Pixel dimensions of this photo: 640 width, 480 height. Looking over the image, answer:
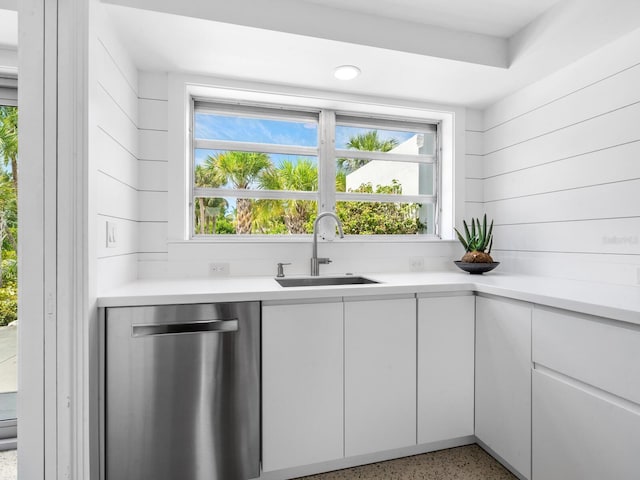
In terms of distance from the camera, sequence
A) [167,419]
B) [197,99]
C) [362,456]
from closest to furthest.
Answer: [167,419] → [362,456] → [197,99]

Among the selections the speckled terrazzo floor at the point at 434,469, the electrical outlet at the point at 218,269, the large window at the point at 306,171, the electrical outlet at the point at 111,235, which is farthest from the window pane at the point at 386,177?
the speckled terrazzo floor at the point at 434,469

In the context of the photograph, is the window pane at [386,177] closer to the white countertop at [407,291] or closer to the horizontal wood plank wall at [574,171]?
the horizontal wood plank wall at [574,171]

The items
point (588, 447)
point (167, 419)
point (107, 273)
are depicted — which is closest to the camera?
point (588, 447)

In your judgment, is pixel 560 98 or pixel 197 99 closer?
pixel 560 98

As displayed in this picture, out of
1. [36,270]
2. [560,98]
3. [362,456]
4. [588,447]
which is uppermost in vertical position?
[560,98]

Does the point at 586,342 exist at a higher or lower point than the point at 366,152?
lower

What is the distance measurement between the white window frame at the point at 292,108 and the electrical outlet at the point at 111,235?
40 cm

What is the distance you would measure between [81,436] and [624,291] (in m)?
2.18

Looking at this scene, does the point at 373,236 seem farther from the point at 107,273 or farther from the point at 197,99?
the point at 107,273

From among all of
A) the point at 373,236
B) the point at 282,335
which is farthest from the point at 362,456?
the point at 373,236

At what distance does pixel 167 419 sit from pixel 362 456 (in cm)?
90

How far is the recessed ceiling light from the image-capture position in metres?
1.88

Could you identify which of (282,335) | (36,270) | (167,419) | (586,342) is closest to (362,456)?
(282,335)

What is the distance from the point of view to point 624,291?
56.6 inches
